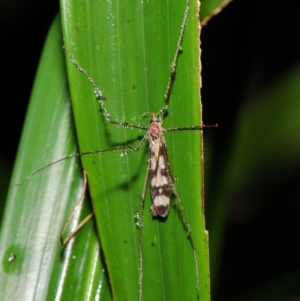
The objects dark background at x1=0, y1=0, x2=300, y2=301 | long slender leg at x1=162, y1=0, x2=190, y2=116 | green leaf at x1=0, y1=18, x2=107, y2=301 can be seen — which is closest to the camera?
long slender leg at x1=162, y1=0, x2=190, y2=116

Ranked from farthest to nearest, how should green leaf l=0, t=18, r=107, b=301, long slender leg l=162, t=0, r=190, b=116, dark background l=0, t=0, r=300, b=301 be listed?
dark background l=0, t=0, r=300, b=301, green leaf l=0, t=18, r=107, b=301, long slender leg l=162, t=0, r=190, b=116

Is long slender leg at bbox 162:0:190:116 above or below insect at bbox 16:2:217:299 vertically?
above

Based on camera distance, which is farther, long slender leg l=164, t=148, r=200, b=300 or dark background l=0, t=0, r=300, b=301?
dark background l=0, t=0, r=300, b=301

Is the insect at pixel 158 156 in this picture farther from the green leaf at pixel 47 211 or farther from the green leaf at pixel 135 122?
the green leaf at pixel 47 211

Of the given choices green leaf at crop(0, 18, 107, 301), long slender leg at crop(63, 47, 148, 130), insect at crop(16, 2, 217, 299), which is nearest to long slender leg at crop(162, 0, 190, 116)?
insect at crop(16, 2, 217, 299)

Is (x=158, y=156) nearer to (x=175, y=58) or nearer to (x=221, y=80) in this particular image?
(x=175, y=58)

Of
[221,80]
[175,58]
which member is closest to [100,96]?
[175,58]

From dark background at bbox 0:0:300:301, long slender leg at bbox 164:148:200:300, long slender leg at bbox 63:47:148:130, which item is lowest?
long slender leg at bbox 164:148:200:300

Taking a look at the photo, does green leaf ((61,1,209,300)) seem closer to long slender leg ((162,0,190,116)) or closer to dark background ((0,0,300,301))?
long slender leg ((162,0,190,116))
